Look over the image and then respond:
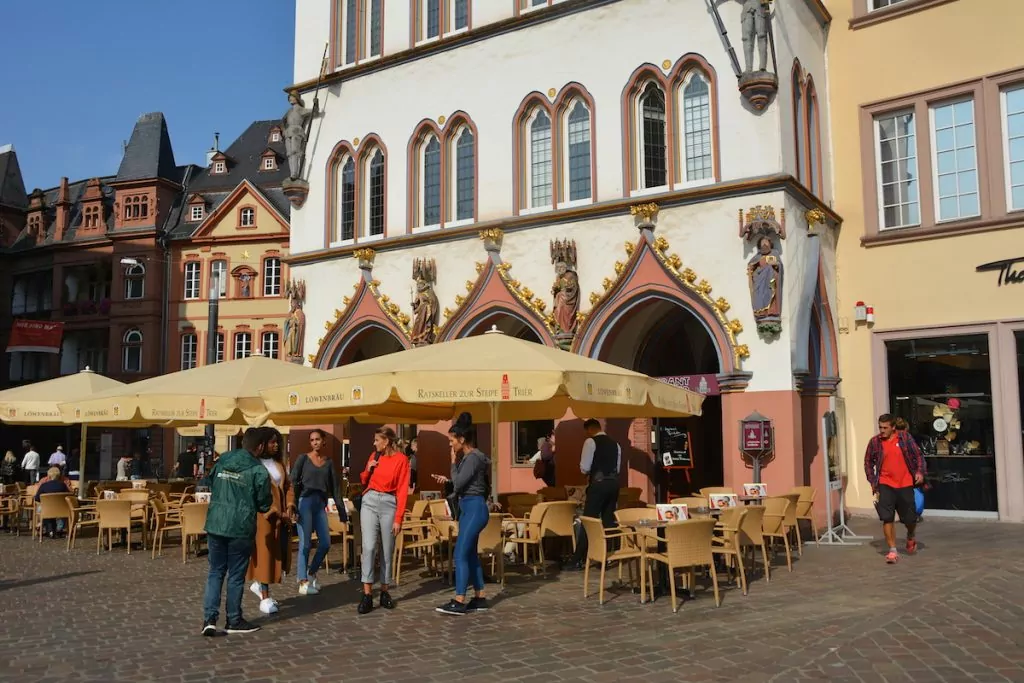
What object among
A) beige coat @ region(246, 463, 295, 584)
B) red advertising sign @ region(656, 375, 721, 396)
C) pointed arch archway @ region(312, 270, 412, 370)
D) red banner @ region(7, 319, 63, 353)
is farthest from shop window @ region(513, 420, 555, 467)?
red banner @ region(7, 319, 63, 353)

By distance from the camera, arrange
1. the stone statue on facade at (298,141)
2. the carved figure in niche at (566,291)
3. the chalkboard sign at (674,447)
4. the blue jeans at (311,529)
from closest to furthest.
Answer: the blue jeans at (311,529), the carved figure in niche at (566,291), the chalkboard sign at (674,447), the stone statue on facade at (298,141)

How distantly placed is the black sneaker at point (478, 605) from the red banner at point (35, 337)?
38.0 m

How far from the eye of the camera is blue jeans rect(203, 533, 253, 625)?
838 cm

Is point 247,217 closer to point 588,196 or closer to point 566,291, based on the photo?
point 588,196

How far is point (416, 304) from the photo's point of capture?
1916cm

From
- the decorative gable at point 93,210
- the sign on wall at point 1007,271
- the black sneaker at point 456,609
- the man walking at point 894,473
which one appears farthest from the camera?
the decorative gable at point 93,210

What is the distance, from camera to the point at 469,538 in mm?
9344

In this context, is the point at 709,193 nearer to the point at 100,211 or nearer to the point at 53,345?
the point at 53,345

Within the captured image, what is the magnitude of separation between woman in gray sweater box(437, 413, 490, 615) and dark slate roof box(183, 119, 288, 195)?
38035mm

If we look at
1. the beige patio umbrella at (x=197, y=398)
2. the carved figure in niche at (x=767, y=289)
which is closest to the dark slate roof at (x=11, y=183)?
the beige patio umbrella at (x=197, y=398)

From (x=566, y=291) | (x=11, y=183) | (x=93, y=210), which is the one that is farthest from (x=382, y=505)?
(x=11, y=183)

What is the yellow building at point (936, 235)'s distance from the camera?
16594 millimetres

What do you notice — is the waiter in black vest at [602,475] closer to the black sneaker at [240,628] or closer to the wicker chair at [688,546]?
the wicker chair at [688,546]

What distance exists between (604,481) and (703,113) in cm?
786
